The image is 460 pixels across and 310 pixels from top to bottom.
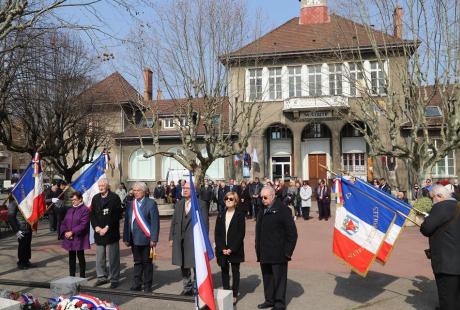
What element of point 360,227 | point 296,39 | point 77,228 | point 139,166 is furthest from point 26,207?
point 139,166

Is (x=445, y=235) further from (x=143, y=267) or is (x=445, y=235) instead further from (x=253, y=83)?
(x=253, y=83)

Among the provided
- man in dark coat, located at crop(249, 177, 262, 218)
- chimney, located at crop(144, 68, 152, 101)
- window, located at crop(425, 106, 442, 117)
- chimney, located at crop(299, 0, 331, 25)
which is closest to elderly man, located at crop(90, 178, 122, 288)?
man in dark coat, located at crop(249, 177, 262, 218)

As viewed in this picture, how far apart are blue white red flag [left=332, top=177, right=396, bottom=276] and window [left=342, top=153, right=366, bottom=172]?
26.9 m

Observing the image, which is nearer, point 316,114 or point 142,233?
point 142,233

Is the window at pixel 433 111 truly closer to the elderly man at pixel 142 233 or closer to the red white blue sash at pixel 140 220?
the elderly man at pixel 142 233

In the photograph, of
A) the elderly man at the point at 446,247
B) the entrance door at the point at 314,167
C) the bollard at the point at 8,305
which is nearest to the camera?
the bollard at the point at 8,305

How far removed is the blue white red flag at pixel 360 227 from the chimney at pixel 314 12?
104ft

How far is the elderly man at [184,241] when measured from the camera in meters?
7.33

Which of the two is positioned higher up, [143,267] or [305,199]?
[305,199]

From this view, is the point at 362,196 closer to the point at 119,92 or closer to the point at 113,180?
the point at 119,92

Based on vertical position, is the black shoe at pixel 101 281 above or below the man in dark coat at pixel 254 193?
below

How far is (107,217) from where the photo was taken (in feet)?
26.5

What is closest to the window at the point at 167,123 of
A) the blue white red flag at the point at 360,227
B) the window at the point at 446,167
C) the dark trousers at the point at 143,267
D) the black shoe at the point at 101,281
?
the window at the point at 446,167

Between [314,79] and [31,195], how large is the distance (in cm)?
2600
